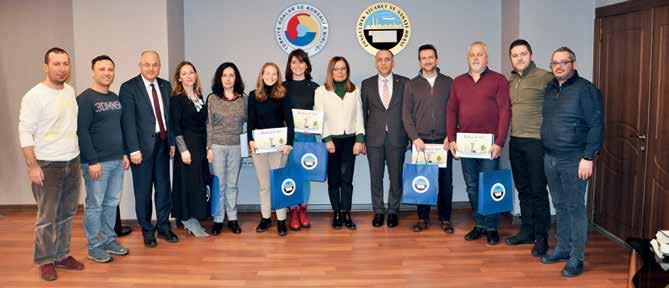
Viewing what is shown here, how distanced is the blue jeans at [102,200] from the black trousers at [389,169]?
2076mm

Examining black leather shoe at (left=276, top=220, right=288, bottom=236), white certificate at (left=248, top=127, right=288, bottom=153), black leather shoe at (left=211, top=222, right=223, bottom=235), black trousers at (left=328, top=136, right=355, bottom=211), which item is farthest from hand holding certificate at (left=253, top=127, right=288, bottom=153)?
black leather shoe at (left=211, top=222, right=223, bottom=235)

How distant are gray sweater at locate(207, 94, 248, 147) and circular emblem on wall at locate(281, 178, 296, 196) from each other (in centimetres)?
54

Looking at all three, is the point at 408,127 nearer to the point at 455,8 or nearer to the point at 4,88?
the point at 455,8

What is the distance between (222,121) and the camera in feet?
15.8

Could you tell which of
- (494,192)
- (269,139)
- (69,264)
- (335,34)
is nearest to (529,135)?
A: (494,192)

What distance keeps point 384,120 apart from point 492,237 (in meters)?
1.30

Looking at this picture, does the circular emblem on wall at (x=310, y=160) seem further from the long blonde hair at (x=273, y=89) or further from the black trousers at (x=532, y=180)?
the black trousers at (x=532, y=180)

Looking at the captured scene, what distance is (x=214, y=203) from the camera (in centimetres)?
499

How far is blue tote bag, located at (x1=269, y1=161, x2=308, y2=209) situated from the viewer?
16.2ft

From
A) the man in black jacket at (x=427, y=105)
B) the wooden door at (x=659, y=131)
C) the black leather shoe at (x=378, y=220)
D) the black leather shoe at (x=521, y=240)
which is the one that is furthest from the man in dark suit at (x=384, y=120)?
the wooden door at (x=659, y=131)

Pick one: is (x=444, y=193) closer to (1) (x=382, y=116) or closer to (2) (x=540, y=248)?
(1) (x=382, y=116)

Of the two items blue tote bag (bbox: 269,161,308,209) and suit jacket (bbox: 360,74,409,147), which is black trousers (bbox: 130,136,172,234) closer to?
blue tote bag (bbox: 269,161,308,209)

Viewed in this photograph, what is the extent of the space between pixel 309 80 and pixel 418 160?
116cm

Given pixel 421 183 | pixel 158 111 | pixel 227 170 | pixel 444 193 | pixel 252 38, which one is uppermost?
pixel 252 38
